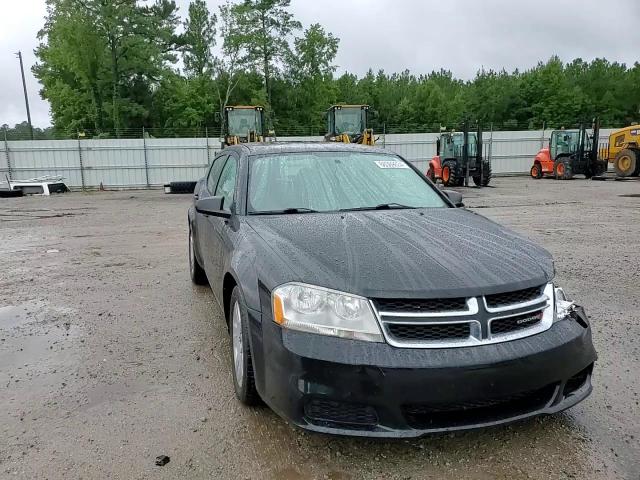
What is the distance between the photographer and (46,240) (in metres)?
9.12

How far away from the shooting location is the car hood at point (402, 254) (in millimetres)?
2295

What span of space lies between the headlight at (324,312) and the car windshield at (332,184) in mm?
1174

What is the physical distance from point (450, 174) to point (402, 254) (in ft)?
66.6

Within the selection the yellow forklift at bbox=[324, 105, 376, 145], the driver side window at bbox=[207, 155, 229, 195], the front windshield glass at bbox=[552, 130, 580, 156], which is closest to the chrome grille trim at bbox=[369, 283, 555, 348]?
the driver side window at bbox=[207, 155, 229, 195]

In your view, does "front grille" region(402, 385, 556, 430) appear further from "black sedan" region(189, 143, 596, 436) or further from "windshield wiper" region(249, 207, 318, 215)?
"windshield wiper" region(249, 207, 318, 215)

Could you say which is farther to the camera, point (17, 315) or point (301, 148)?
point (17, 315)

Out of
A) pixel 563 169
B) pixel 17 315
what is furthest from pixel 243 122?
pixel 17 315

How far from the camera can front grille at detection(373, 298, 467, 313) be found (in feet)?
7.25

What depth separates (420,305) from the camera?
221 centimetres

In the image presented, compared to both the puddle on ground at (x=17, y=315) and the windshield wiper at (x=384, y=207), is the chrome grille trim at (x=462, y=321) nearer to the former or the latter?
the windshield wiper at (x=384, y=207)

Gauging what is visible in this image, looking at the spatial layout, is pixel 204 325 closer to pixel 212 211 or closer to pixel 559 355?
pixel 212 211

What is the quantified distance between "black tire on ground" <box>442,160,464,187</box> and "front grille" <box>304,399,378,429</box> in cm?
2051

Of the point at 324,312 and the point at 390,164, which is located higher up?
the point at 390,164

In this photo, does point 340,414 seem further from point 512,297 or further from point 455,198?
point 455,198
